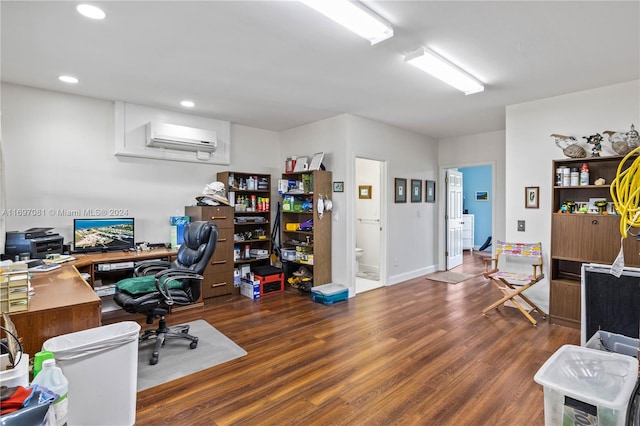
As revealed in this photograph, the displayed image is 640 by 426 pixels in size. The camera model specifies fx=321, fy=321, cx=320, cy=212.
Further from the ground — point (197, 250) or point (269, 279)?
point (197, 250)

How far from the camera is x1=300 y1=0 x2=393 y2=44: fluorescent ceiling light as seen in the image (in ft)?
6.59

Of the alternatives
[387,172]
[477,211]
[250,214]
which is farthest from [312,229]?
[477,211]

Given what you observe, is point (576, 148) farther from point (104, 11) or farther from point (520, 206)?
point (104, 11)

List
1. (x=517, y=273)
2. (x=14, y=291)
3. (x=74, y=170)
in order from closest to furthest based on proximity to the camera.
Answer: (x=14, y=291), (x=74, y=170), (x=517, y=273)

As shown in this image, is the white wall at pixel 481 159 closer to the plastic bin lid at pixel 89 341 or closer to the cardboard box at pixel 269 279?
the cardboard box at pixel 269 279

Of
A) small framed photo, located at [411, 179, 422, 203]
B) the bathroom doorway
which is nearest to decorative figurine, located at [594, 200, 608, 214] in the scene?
small framed photo, located at [411, 179, 422, 203]

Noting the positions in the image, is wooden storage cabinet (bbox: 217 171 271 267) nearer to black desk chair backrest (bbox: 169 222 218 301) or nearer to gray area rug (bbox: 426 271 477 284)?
black desk chair backrest (bbox: 169 222 218 301)

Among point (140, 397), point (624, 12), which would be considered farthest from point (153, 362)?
point (624, 12)

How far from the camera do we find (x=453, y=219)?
21.8 ft

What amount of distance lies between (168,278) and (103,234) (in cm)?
178

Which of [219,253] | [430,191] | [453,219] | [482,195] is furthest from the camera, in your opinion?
[482,195]

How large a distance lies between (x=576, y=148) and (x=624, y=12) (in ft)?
5.31

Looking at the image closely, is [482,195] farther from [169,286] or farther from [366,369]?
[169,286]

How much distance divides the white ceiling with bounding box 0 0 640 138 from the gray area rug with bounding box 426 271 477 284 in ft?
9.54
